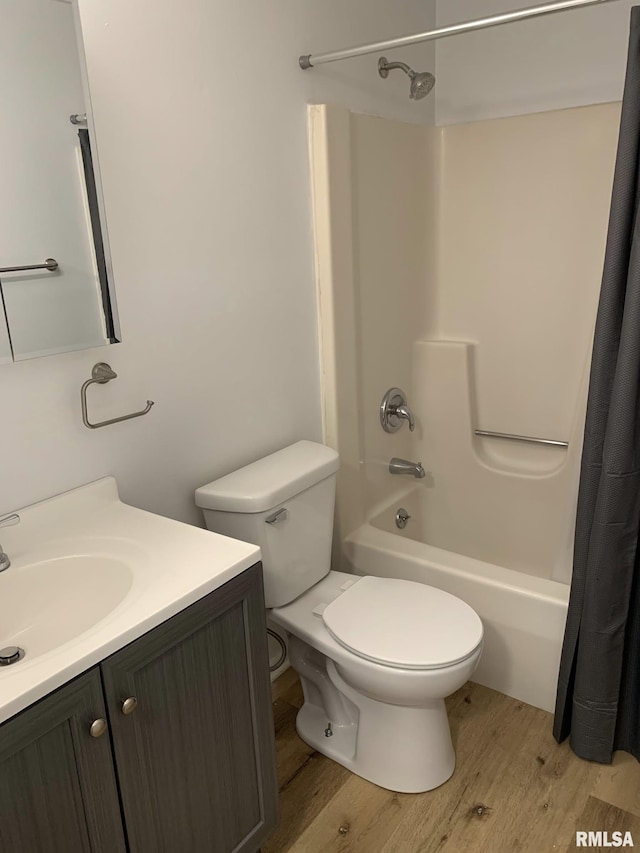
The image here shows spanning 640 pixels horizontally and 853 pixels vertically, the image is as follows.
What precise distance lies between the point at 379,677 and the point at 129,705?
711mm

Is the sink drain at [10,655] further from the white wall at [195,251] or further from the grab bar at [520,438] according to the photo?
the grab bar at [520,438]

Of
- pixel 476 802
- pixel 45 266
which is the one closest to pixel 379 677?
pixel 476 802

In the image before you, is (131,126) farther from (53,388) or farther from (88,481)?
(88,481)

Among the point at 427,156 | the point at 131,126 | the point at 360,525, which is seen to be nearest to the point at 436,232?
the point at 427,156

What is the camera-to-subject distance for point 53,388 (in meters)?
1.48

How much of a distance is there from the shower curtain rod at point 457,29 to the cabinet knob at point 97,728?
1645 millimetres

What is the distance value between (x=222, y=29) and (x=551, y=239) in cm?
135

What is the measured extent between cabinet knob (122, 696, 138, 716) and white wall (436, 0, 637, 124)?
2.27 metres

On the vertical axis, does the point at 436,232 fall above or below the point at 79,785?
above

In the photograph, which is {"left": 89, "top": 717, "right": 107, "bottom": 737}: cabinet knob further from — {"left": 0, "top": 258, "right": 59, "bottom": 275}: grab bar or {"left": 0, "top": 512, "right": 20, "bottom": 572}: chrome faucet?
{"left": 0, "top": 258, "right": 59, "bottom": 275}: grab bar

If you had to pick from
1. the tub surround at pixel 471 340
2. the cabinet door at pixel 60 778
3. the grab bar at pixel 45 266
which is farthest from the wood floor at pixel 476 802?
the grab bar at pixel 45 266

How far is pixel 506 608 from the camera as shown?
2.03m

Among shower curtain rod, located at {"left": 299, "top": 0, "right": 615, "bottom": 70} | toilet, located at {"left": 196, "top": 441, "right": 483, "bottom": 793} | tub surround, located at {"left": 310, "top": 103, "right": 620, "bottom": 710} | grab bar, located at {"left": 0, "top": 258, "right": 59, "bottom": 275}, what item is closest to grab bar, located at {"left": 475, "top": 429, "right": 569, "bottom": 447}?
tub surround, located at {"left": 310, "top": 103, "right": 620, "bottom": 710}

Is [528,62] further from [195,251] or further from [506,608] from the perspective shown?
[506,608]
